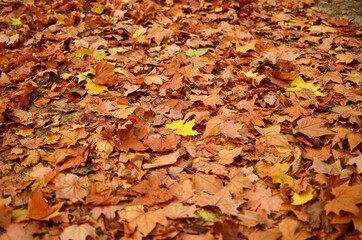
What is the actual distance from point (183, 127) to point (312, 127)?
3.51ft

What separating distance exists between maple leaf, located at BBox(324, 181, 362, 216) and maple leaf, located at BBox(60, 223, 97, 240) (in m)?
1.41

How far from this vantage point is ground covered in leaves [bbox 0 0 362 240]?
64.7 inches

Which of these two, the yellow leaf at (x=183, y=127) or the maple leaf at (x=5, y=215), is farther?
the yellow leaf at (x=183, y=127)

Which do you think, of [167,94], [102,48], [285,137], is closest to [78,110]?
[167,94]

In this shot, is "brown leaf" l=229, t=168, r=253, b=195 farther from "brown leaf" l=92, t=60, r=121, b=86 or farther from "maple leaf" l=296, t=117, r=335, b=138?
"brown leaf" l=92, t=60, r=121, b=86

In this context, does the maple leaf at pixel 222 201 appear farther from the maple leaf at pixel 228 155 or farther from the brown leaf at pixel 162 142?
the brown leaf at pixel 162 142

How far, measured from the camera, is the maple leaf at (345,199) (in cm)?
154

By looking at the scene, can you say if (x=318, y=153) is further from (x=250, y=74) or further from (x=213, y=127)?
(x=250, y=74)

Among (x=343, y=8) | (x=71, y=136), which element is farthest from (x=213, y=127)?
(x=343, y=8)

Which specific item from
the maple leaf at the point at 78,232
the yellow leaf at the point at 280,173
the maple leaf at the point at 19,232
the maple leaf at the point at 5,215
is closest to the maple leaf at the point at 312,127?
the yellow leaf at the point at 280,173

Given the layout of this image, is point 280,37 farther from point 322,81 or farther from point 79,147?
point 79,147

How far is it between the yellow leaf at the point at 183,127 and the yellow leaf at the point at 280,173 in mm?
666

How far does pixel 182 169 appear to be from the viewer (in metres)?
1.96

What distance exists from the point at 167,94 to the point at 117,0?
7.76 ft
